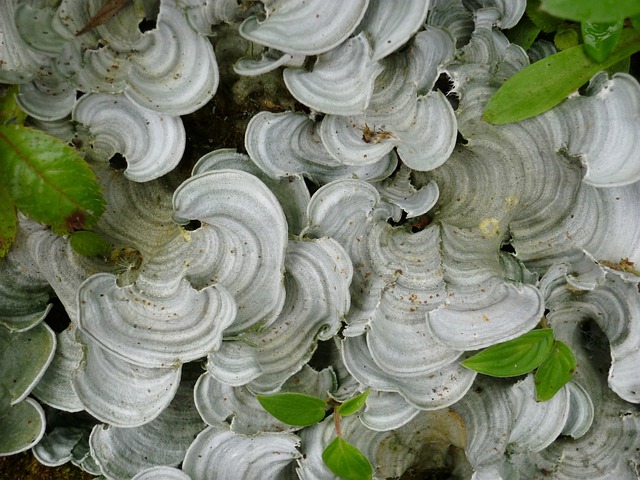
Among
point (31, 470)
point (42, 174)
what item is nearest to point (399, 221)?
point (42, 174)

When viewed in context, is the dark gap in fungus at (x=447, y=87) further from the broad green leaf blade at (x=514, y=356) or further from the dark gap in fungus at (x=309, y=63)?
the broad green leaf blade at (x=514, y=356)

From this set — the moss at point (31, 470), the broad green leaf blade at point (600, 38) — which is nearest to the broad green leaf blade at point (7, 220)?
the moss at point (31, 470)

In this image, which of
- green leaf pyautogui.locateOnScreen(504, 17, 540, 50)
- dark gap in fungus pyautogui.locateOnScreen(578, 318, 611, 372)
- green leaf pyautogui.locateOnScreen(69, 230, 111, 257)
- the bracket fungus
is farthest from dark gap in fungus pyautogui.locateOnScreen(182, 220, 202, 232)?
dark gap in fungus pyautogui.locateOnScreen(578, 318, 611, 372)

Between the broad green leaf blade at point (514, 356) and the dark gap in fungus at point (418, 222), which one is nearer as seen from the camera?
the broad green leaf blade at point (514, 356)

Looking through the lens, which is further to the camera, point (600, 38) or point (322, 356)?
point (322, 356)

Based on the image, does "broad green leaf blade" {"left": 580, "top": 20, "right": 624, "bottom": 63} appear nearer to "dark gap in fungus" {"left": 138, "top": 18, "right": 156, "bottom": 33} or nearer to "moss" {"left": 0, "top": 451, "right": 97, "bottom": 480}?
"dark gap in fungus" {"left": 138, "top": 18, "right": 156, "bottom": 33}

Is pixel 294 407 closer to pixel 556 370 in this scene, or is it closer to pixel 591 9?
pixel 556 370
